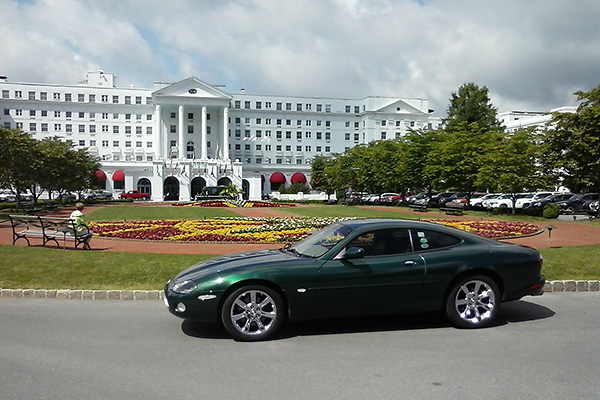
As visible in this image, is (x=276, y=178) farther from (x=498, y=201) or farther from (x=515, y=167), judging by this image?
(x=515, y=167)

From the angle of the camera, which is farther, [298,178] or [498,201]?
[298,178]

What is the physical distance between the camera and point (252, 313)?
6953 mm

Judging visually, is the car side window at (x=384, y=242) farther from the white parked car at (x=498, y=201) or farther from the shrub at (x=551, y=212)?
the white parked car at (x=498, y=201)

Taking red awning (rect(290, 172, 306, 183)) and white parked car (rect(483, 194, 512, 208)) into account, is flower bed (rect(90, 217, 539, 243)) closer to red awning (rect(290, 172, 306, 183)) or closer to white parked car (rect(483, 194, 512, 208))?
white parked car (rect(483, 194, 512, 208))

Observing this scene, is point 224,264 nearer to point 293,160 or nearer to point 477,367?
point 477,367

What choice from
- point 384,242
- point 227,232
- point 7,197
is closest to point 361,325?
point 384,242

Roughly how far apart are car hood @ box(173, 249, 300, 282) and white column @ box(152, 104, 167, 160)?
9430cm

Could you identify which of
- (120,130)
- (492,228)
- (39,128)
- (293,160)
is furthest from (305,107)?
(492,228)

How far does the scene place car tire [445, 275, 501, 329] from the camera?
746 centimetres

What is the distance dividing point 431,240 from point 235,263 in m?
2.87

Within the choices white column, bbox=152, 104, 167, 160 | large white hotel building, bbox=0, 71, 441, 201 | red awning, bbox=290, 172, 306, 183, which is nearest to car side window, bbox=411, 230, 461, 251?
large white hotel building, bbox=0, 71, 441, 201

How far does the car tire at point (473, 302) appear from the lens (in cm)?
746

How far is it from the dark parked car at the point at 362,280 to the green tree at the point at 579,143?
26.7 metres

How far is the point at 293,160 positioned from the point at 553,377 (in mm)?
111743
